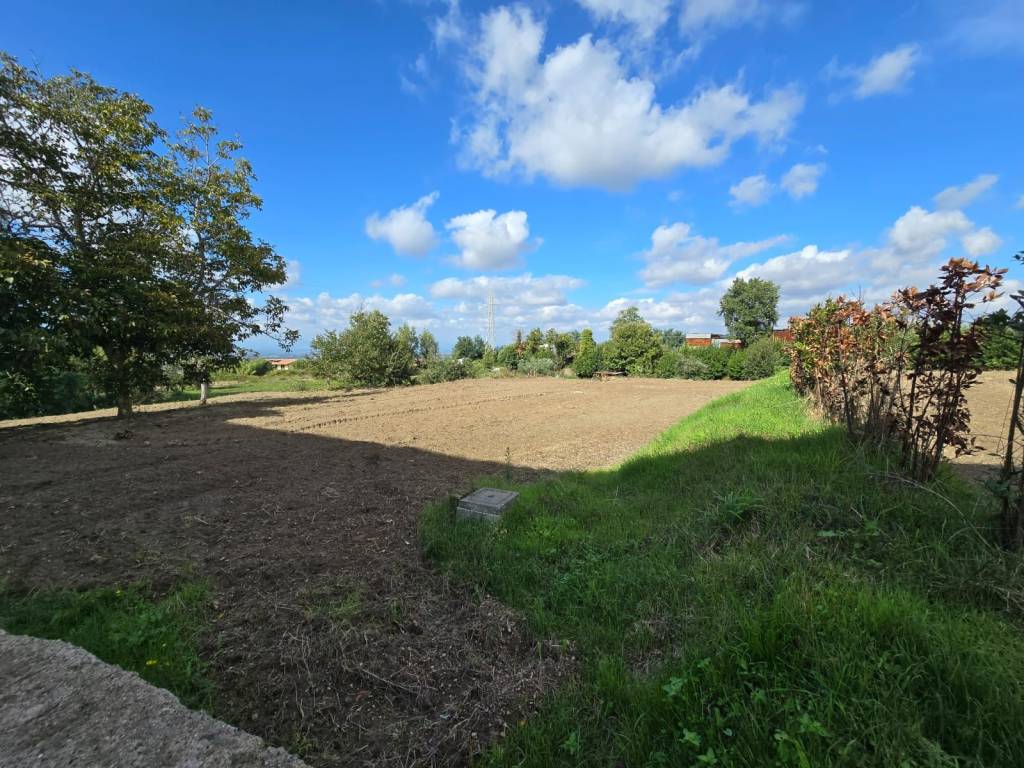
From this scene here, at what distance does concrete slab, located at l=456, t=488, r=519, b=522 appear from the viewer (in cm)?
351

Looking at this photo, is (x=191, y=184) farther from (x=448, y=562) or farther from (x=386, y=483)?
(x=448, y=562)

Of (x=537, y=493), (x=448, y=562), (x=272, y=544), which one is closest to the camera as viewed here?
(x=448, y=562)

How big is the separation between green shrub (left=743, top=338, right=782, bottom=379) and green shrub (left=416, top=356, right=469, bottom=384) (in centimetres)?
1788

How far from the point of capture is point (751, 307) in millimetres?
37844

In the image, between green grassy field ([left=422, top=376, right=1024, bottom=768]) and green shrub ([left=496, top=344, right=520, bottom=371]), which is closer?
green grassy field ([left=422, top=376, right=1024, bottom=768])

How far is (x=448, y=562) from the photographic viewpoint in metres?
2.88

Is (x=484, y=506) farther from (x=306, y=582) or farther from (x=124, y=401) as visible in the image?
(x=124, y=401)

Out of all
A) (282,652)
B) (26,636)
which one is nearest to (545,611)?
(282,652)

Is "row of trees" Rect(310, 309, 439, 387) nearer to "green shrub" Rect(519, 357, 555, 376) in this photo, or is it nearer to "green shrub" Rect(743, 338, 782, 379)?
"green shrub" Rect(519, 357, 555, 376)

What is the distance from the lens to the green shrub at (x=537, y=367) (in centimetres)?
3062

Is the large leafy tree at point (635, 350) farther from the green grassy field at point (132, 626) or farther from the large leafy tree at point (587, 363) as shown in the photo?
the green grassy field at point (132, 626)

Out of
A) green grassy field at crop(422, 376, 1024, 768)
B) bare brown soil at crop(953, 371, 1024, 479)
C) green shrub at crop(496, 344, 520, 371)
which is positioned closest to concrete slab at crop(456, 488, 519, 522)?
green grassy field at crop(422, 376, 1024, 768)

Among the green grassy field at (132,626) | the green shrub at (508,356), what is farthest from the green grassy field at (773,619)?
the green shrub at (508,356)

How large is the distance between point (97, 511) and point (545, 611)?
4.07 metres
